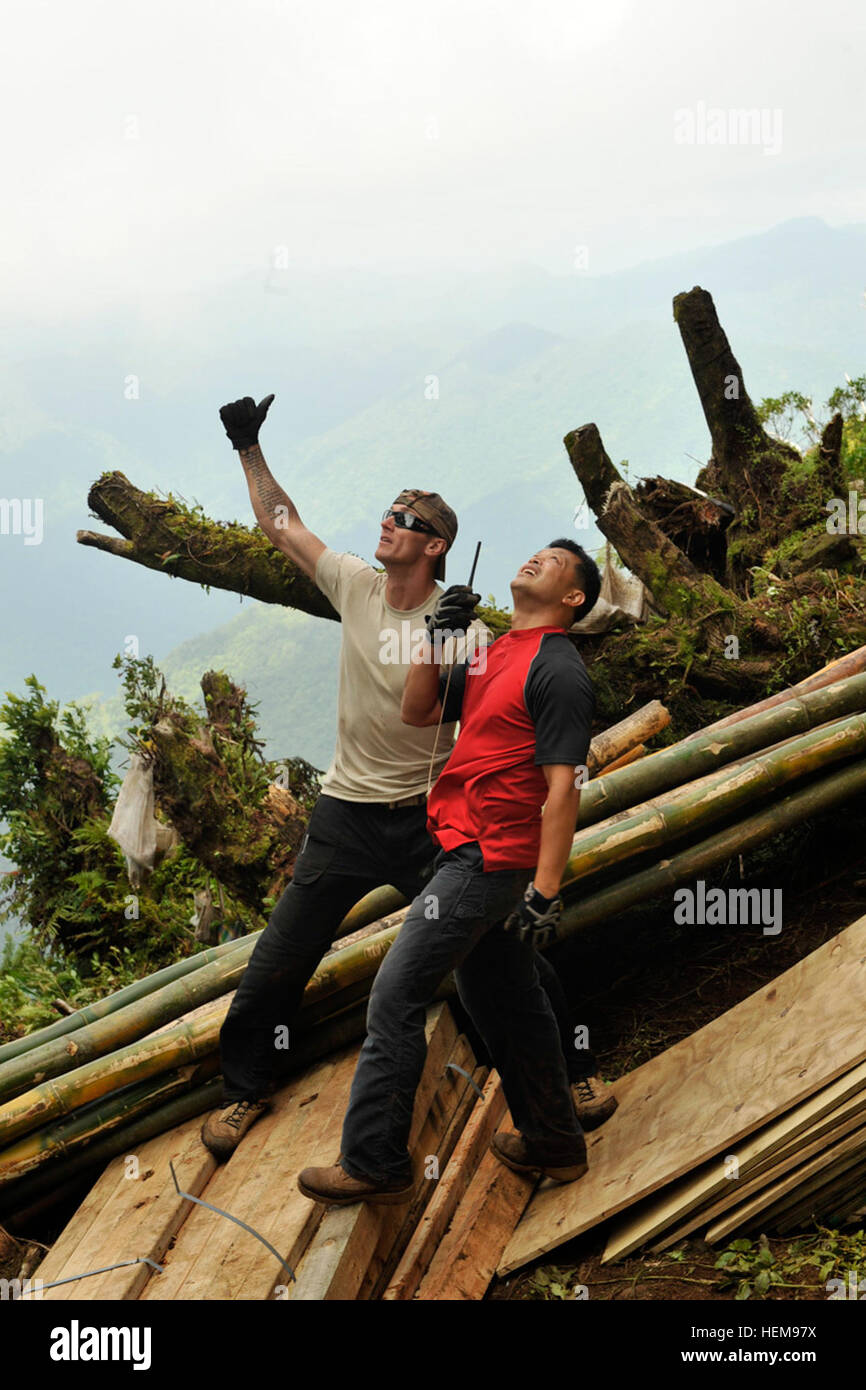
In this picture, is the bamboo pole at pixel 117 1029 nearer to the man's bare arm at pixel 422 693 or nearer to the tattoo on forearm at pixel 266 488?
the man's bare arm at pixel 422 693

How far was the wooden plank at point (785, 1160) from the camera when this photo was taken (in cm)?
316

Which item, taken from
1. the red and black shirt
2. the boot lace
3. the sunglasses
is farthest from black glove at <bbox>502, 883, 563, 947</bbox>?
the boot lace

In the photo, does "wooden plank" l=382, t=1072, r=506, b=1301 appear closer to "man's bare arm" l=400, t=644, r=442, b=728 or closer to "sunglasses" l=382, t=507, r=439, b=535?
"man's bare arm" l=400, t=644, r=442, b=728

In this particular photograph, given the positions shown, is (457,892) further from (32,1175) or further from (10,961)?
(10,961)

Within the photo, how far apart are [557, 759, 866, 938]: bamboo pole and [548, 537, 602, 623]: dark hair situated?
154 centimetres

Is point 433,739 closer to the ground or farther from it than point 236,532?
closer to the ground

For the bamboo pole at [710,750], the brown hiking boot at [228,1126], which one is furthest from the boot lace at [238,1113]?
the bamboo pole at [710,750]

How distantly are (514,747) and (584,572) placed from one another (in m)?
0.61

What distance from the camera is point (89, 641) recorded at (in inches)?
7815

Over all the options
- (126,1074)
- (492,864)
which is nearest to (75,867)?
(126,1074)

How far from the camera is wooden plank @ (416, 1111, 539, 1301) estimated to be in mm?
3289

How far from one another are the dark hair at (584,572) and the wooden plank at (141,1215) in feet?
7.73
